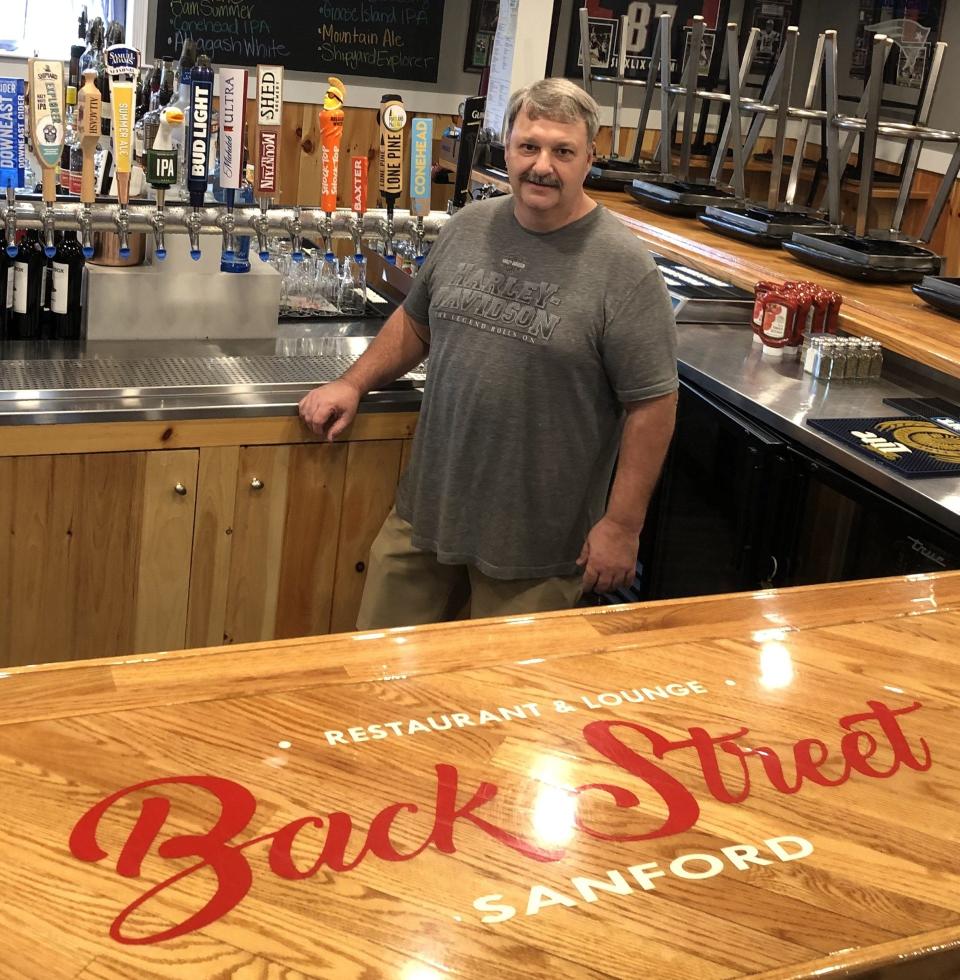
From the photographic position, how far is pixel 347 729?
143 centimetres

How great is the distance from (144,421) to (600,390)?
962 millimetres

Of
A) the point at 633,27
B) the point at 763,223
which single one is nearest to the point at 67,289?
the point at 763,223

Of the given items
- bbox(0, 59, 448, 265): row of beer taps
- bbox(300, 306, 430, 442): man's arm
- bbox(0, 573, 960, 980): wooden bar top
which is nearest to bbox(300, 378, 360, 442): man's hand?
bbox(300, 306, 430, 442): man's arm

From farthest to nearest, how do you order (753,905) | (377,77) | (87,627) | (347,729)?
(377,77) < (87,627) < (347,729) < (753,905)

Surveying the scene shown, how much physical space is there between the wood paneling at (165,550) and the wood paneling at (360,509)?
368 millimetres

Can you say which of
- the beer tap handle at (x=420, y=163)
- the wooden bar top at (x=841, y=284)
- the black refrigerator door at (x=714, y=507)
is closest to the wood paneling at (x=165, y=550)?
the beer tap handle at (x=420, y=163)

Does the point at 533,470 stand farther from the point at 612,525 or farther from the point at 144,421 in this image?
the point at 144,421

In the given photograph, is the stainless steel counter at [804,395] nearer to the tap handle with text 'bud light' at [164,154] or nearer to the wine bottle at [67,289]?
the tap handle with text 'bud light' at [164,154]

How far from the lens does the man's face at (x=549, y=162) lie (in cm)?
248

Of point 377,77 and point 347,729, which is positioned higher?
point 377,77

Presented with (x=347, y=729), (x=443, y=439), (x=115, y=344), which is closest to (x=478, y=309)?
(x=443, y=439)

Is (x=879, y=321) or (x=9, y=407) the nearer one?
(x=9, y=407)

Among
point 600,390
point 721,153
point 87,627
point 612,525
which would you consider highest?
point 721,153

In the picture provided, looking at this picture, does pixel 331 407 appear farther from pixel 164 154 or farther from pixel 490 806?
pixel 490 806
